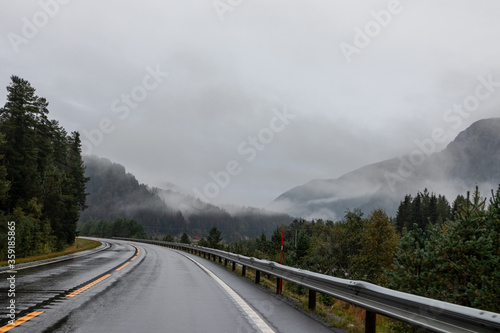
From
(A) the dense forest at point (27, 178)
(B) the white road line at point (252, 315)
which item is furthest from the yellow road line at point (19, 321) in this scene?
(A) the dense forest at point (27, 178)

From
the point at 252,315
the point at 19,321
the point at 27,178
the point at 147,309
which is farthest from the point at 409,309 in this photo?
the point at 27,178

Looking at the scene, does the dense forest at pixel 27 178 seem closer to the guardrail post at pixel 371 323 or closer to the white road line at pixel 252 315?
the white road line at pixel 252 315

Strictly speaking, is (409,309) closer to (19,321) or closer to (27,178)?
(19,321)

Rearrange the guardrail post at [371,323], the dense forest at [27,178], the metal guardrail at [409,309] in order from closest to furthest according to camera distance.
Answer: the metal guardrail at [409,309], the guardrail post at [371,323], the dense forest at [27,178]

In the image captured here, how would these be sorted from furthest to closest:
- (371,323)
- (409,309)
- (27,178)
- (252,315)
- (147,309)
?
1. (27,178)
2. (147,309)
3. (252,315)
4. (371,323)
5. (409,309)

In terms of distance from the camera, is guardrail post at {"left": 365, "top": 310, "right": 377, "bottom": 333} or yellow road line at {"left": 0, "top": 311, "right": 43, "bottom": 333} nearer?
yellow road line at {"left": 0, "top": 311, "right": 43, "bottom": 333}

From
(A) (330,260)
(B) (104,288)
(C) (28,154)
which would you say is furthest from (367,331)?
(A) (330,260)

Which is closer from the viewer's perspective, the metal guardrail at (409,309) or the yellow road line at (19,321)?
the metal guardrail at (409,309)

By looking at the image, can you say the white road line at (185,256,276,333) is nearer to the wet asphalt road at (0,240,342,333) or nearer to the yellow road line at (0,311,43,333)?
the wet asphalt road at (0,240,342,333)

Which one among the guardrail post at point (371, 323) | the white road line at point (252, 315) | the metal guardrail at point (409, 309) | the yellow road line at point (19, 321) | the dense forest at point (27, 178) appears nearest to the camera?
the metal guardrail at point (409, 309)

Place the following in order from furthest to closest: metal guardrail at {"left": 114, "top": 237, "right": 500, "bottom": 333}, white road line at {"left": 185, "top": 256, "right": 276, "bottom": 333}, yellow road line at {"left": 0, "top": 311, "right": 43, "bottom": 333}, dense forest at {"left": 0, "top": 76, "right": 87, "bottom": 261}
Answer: dense forest at {"left": 0, "top": 76, "right": 87, "bottom": 261} < white road line at {"left": 185, "top": 256, "right": 276, "bottom": 333} < yellow road line at {"left": 0, "top": 311, "right": 43, "bottom": 333} < metal guardrail at {"left": 114, "top": 237, "right": 500, "bottom": 333}

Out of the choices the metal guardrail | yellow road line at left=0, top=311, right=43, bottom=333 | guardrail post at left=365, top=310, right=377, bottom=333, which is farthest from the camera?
guardrail post at left=365, top=310, right=377, bottom=333

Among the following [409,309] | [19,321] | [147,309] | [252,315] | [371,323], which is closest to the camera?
[409,309]

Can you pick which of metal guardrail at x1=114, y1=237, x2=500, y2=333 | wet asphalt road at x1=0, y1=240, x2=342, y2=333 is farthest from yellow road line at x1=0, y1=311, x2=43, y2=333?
metal guardrail at x1=114, y1=237, x2=500, y2=333
